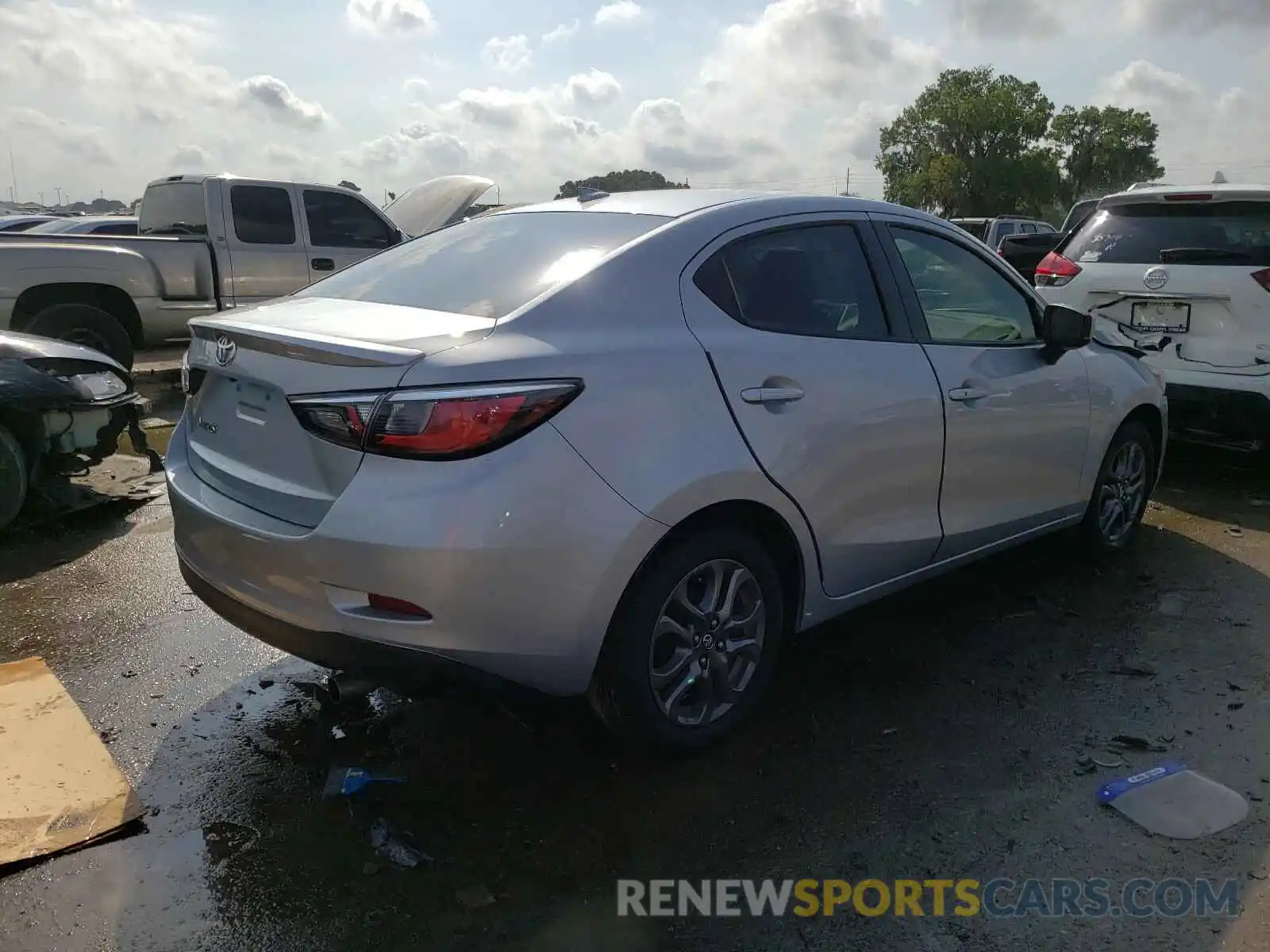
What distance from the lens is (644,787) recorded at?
120 inches

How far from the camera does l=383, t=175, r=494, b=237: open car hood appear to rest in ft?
36.6

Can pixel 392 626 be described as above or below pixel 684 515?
below

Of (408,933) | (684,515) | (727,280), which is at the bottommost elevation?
(408,933)

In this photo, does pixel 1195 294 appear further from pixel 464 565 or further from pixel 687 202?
pixel 464 565

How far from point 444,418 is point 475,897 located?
A: 119cm

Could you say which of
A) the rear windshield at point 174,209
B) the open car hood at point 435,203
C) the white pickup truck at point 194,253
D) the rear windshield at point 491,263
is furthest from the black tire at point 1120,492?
the rear windshield at point 174,209

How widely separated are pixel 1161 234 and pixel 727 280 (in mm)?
4314

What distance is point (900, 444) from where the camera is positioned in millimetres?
3512

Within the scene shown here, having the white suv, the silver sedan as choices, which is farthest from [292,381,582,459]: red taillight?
the white suv

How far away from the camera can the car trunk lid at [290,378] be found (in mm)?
2615

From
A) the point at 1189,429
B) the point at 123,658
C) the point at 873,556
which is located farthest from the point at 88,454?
the point at 1189,429

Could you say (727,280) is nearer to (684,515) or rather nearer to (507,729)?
(684,515)

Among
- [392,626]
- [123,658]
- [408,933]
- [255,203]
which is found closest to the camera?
[408,933]

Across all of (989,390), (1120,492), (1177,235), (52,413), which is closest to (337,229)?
(52,413)
